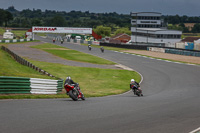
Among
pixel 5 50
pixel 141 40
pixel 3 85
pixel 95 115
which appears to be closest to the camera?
pixel 95 115

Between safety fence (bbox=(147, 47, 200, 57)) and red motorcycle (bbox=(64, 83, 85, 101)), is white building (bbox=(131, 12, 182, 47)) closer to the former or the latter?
safety fence (bbox=(147, 47, 200, 57))

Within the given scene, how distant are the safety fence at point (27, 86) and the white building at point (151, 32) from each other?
96.9 metres

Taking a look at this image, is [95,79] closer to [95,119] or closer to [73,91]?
[73,91]

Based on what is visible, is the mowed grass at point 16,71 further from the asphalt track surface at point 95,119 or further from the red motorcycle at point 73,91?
the asphalt track surface at point 95,119

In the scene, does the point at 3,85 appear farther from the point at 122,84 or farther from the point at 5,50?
the point at 5,50

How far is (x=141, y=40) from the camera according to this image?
131 meters

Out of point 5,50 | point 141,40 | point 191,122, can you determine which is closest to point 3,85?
point 191,122

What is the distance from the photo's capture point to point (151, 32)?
403 ft

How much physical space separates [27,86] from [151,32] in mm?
108176

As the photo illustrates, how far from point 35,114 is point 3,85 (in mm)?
5818

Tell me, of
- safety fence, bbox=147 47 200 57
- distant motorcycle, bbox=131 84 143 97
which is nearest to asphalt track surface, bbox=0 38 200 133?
distant motorcycle, bbox=131 84 143 97

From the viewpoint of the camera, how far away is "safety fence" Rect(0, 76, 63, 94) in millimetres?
17219

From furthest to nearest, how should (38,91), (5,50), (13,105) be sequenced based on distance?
(5,50), (38,91), (13,105)

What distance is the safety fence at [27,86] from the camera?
17.2 meters
